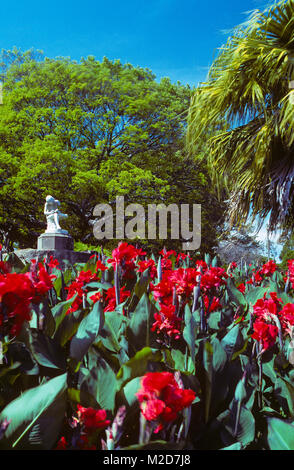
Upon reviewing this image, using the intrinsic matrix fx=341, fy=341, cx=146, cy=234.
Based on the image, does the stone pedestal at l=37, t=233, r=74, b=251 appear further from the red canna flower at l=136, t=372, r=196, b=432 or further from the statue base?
the red canna flower at l=136, t=372, r=196, b=432

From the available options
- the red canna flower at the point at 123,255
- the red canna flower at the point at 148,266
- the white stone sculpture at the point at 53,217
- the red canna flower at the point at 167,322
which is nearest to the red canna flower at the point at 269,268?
the red canna flower at the point at 148,266

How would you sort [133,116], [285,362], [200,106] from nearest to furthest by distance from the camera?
[285,362]
[200,106]
[133,116]

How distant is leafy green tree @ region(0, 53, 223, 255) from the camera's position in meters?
13.9

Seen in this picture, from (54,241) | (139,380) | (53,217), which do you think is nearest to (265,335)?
(139,380)

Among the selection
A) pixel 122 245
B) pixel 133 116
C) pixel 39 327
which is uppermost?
pixel 133 116

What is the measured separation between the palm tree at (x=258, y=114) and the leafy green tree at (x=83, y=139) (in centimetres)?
602

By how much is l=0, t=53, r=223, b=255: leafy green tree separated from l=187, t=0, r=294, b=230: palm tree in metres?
6.02

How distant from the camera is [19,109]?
15.6m

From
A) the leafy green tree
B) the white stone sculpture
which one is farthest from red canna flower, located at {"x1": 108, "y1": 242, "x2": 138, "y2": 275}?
the leafy green tree

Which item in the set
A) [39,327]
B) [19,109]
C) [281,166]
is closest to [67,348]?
[39,327]

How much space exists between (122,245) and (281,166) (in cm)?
600

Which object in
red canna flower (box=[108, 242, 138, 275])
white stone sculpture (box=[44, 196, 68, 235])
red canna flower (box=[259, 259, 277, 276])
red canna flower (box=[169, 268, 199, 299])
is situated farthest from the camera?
white stone sculpture (box=[44, 196, 68, 235])

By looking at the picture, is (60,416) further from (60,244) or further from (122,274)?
(60,244)

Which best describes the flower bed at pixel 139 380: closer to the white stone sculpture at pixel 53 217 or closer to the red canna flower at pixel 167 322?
the red canna flower at pixel 167 322
